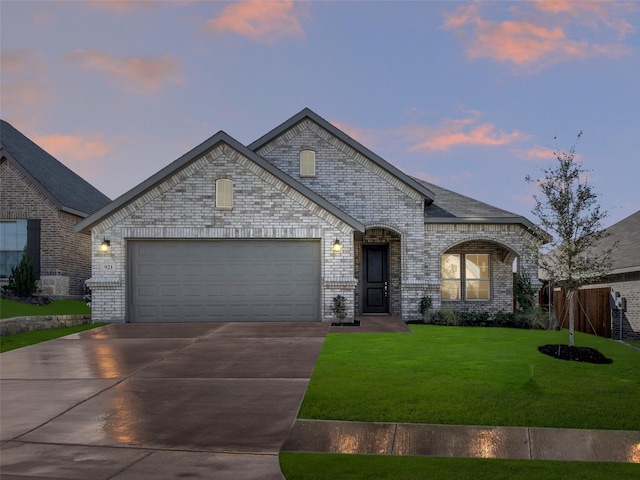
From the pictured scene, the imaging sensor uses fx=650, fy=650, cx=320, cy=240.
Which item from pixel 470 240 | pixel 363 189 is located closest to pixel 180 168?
pixel 363 189

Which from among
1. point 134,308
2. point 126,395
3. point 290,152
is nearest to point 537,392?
point 126,395

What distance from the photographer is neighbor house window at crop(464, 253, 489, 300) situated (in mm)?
23688

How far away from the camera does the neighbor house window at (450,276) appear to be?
23641mm

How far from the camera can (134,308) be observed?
19188mm

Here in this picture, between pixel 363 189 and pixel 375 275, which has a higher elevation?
pixel 363 189

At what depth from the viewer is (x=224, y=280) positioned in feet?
63.2

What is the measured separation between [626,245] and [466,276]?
8.82 meters

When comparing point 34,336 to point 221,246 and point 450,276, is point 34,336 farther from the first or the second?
point 450,276

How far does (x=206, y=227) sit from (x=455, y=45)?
8722 millimetres

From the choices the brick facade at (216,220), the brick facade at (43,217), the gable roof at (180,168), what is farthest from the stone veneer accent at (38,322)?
the brick facade at (43,217)

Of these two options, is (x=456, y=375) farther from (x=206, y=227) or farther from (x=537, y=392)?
(x=206, y=227)

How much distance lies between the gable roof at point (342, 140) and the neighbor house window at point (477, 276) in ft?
10.1

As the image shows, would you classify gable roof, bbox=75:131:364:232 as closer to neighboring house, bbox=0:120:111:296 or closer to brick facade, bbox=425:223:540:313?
brick facade, bbox=425:223:540:313

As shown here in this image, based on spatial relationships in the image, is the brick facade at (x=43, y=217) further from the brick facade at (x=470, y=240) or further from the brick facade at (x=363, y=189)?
the brick facade at (x=470, y=240)
